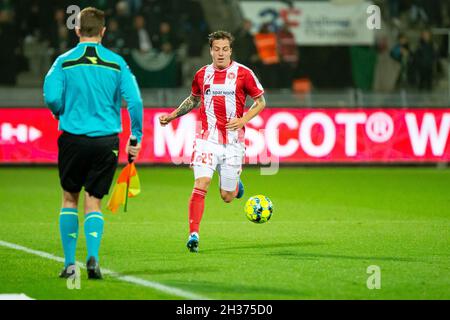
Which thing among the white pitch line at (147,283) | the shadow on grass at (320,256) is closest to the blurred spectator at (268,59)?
the shadow on grass at (320,256)

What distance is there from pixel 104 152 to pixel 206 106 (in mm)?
2557

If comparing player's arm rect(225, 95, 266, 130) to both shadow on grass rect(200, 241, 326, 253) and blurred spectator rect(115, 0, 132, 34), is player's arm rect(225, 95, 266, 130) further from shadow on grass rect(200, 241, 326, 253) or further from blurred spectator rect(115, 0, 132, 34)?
blurred spectator rect(115, 0, 132, 34)

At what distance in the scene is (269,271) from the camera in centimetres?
892

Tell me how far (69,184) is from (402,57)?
51.2 ft

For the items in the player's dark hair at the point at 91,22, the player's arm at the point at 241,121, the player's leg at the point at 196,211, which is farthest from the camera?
the player's arm at the point at 241,121

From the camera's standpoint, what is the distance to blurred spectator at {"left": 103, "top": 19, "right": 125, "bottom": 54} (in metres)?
22.5

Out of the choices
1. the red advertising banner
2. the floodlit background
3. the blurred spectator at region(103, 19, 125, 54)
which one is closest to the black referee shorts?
the floodlit background

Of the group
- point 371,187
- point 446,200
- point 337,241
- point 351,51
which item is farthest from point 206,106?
point 351,51

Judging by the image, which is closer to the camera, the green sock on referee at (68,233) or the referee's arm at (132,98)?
the referee's arm at (132,98)

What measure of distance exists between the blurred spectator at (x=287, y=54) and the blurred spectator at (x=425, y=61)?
8.58 feet

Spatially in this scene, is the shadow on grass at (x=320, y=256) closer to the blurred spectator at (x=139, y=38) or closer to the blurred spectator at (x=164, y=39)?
the blurred spectator at (x=139, y=38)

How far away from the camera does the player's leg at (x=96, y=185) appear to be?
8.38m

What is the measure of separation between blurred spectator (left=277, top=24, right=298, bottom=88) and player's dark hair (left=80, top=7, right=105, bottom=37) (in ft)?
49.1
